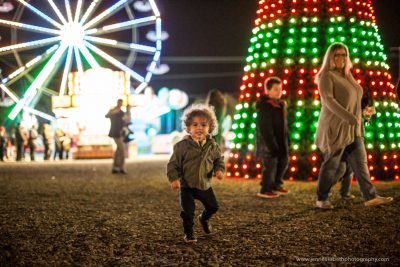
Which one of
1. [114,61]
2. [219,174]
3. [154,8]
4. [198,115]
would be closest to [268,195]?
[219,174]

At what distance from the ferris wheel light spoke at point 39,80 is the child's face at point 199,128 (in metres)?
15.7

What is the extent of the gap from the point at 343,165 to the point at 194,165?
2.26m

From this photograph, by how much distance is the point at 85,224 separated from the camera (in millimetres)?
4621

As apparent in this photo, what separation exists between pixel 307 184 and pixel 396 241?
4327 millimetres

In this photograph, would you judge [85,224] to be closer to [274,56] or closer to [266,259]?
[266,259]

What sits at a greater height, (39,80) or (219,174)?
(39,80)

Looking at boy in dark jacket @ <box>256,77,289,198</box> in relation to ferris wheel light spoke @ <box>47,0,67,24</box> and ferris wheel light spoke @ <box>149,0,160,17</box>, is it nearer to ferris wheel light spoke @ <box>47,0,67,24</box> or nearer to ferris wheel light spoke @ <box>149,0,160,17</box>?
ferris wheel light spoke @ <box>149,0,160,17</box>

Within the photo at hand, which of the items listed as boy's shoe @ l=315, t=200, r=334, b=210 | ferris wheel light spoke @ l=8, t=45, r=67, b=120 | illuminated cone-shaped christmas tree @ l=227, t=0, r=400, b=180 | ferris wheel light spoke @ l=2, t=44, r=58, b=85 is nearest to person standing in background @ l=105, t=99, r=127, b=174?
illuminated cone-shaped christmas tree @ l=227, t=0, r=400, b=180

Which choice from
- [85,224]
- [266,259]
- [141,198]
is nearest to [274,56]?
[141,198]

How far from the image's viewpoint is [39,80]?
62.6 ft

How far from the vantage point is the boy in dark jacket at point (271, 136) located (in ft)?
21.6

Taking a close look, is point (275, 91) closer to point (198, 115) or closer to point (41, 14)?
point (198, 115)

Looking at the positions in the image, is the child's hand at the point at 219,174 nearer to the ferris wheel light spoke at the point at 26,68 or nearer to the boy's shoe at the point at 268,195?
the boy's shoe at the point at 268,195

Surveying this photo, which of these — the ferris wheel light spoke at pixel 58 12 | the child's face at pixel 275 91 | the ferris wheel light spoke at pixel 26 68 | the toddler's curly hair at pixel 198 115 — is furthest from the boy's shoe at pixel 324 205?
the ferris wheel light spoke at pixel 58 12
